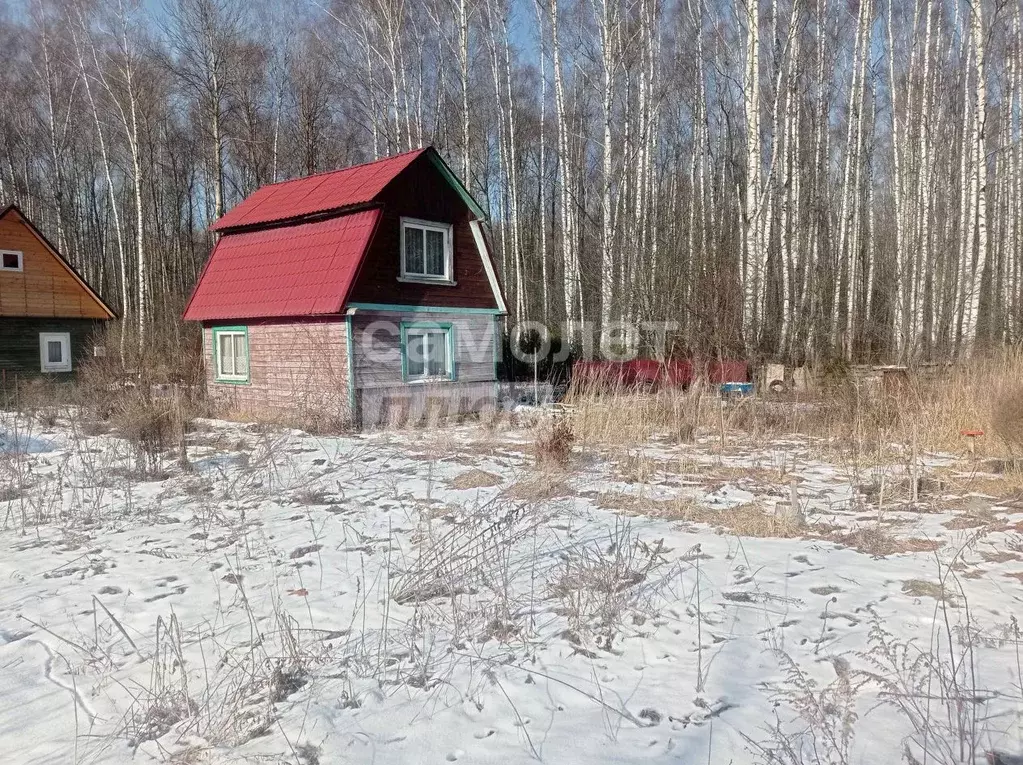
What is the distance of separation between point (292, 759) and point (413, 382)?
10834mm

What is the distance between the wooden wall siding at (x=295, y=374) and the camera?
40.3ft

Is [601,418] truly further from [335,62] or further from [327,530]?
[335,62]

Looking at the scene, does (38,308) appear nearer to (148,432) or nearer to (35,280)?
(35,280)

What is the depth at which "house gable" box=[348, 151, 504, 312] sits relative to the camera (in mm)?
12562

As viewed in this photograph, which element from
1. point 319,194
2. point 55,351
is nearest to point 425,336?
point 319,194

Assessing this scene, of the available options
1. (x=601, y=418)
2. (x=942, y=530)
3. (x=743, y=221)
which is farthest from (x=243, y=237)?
(x=942, y=530)

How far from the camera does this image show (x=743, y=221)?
1427 cm

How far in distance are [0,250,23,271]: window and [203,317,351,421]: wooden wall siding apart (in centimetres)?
880

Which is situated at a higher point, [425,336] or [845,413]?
[425,336]


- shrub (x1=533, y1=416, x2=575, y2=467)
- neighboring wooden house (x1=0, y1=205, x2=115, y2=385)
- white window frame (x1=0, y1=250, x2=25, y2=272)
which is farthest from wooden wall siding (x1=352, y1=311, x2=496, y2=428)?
white window frame (x1=0, y1=250, x2=25, y2=272)

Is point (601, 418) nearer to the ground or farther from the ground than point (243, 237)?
nearer to the ground

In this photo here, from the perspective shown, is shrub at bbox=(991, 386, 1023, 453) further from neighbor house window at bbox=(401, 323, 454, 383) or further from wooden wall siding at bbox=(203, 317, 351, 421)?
wooden wall siding at bbox=(203, 317, 351, 421)

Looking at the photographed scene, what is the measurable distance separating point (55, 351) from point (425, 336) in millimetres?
12908

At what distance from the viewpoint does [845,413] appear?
990cm
